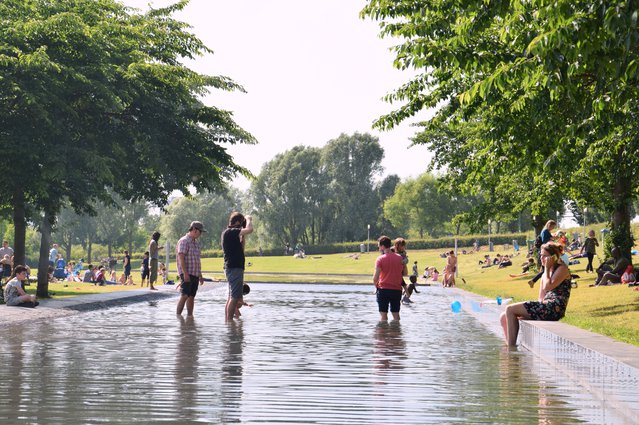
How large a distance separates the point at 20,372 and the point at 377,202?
119 meters

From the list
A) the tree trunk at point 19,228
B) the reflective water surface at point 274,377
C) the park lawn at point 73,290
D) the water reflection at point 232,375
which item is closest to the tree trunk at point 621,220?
the park lawn at point 73,290

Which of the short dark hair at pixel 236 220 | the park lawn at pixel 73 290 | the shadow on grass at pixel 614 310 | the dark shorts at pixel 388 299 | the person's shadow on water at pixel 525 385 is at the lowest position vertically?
the person's shadow on water at pixel 525 385

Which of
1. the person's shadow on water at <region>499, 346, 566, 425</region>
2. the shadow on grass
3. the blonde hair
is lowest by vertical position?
the person's shadow on water at <region>499, 346, 566, 425</region>

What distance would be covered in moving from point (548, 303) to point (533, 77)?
4619 millimetres

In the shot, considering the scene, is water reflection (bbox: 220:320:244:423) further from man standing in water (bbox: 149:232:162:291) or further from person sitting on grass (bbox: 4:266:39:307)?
Result: man standing in water (bbox: 149:232:162:291)

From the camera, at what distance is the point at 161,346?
1418 centimetres

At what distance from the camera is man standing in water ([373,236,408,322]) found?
19.6 metres

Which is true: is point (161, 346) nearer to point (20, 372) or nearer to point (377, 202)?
point (20, 372)

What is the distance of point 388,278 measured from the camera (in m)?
19.7

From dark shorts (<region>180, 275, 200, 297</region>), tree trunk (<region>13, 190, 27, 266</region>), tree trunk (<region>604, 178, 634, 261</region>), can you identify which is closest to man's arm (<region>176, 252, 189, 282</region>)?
dark shorts (<region>180, 275, 200, 297</region>)

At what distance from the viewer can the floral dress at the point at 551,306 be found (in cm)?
1484

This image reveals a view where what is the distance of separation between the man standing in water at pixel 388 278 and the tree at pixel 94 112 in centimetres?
986

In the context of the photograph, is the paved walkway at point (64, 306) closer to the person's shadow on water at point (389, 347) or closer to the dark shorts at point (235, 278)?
the dark shorts at point (235, 278)

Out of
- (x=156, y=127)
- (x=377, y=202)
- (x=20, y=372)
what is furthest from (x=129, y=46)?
(x=377, y=202)
